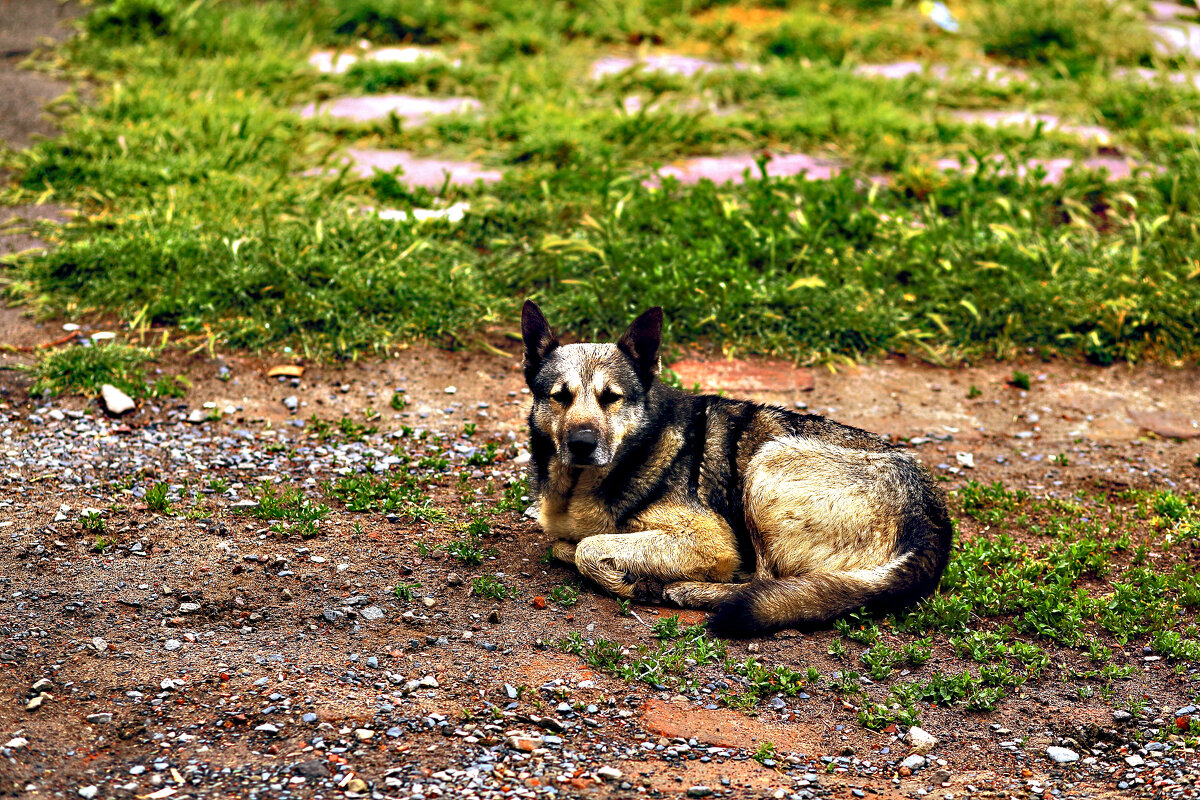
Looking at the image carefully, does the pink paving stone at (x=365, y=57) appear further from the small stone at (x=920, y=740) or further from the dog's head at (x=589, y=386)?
the small stone at (x=920, y=740)

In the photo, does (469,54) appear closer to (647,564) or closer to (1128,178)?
(1128,178)

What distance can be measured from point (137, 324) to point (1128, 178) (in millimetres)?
8984

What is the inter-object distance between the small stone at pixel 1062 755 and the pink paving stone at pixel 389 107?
29.1 ft

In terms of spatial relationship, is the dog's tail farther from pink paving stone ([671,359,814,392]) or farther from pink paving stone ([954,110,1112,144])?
pink paving stone ([954,110,1112,144])

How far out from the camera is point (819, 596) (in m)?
5.22

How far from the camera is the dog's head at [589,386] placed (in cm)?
546

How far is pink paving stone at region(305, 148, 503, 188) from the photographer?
403 inches

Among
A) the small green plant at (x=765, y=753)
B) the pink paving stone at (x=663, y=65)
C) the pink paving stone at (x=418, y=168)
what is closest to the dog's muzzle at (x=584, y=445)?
the small green plant at (x=765, y=753)

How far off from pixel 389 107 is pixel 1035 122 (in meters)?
7.04

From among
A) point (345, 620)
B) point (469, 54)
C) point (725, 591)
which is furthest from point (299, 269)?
point (469, 54)

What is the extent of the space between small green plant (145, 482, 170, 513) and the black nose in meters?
2.39

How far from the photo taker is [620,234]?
30.1 ft

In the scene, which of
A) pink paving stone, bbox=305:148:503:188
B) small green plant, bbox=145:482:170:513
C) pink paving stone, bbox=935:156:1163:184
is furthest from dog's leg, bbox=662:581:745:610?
pink paving stone, bbox=935:156:1163:184

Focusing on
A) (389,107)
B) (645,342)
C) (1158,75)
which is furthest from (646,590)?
(1158,75)
